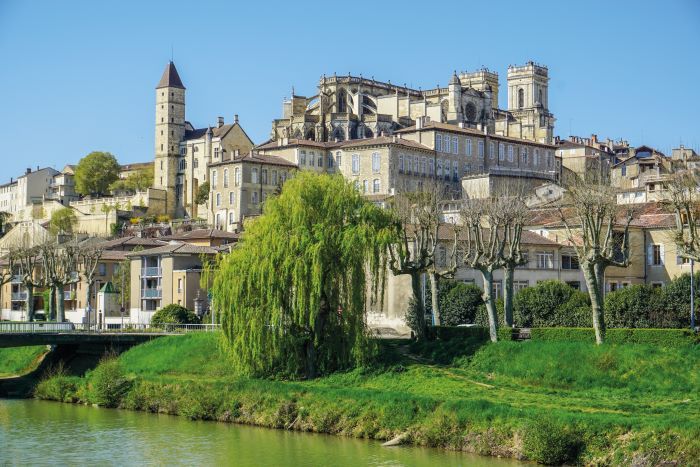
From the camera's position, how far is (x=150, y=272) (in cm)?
6575

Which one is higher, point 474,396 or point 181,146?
point 181,146

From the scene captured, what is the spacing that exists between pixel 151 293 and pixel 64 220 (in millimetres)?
54860

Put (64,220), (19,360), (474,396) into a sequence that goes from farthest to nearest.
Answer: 1. (64,220)
2. (19,360)
3. (474,396)

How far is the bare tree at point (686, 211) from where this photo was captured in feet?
121

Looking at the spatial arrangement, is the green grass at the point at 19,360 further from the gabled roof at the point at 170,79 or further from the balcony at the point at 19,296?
the gabled roof at the point at 170,79

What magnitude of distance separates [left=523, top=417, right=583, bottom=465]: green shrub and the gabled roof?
10500 centimetres

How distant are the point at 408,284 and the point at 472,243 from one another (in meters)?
4.34

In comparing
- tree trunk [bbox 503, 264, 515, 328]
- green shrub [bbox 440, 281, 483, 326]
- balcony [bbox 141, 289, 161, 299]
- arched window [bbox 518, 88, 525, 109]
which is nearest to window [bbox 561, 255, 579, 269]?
green shrub [bbox 440, 281, 483, 326]

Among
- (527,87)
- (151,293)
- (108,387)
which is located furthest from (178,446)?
(527,87)

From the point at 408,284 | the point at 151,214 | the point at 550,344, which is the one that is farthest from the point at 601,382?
the point at 151,214

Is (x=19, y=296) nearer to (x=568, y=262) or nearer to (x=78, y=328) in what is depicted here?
(x=78, y=328)

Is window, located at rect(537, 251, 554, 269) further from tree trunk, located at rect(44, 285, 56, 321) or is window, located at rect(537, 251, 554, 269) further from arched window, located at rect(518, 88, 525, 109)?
arched window, located at rect(518, 88, 525, 109)

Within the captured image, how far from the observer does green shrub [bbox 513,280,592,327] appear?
4862 centimetres

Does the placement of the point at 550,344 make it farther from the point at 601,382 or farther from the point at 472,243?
the point at 472,243
